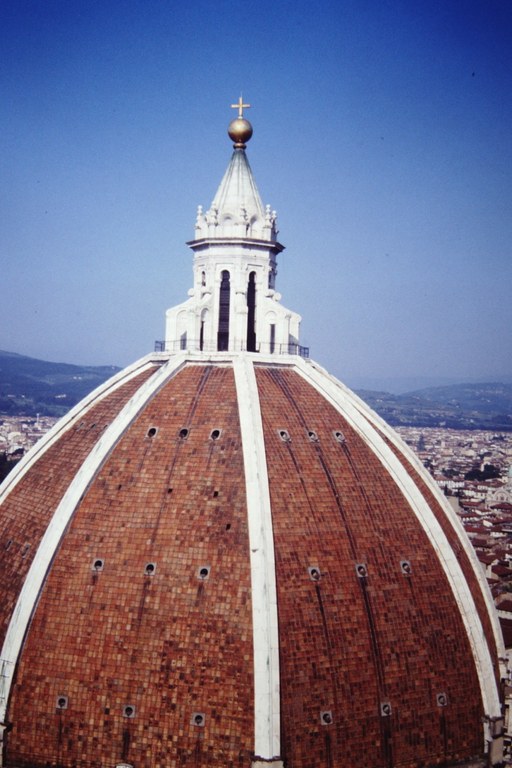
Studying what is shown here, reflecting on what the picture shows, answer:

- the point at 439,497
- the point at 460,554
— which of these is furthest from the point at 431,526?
the point at 439,497

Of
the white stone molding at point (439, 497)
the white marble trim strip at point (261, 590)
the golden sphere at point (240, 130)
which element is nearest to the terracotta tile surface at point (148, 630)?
the white marble trim strip at point (261, 590)

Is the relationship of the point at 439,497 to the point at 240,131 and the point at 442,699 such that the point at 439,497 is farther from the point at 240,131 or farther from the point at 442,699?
the point at 240,131

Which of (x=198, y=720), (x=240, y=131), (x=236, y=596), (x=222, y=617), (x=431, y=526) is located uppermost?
(x=240, y=131)

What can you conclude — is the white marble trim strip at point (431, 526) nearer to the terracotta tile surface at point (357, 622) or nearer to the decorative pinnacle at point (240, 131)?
the terracotta tile surface at point (357, 622)

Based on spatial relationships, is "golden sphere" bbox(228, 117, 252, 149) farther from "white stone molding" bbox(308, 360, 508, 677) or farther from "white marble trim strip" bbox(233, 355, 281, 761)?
"white marble trim strip" bbox(233, 355, 281, 761)

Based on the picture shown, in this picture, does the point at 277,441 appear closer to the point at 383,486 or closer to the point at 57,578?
the point at 383,486

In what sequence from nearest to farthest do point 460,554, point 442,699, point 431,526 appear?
point 442,699, point 431,526, point 460,554
